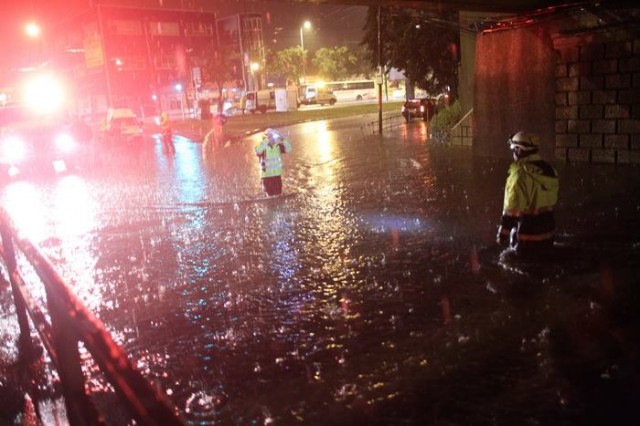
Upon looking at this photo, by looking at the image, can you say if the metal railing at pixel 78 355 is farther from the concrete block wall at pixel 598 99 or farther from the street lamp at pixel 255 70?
the street lamp at pixel 255 70

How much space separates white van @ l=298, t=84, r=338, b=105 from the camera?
69812 millimetres

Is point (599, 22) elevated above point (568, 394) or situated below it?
above

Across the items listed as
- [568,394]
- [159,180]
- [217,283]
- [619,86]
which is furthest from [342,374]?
[159,180]

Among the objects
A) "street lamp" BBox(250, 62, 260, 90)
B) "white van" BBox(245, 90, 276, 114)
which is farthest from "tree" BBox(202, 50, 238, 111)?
"street lamp" BBox(250, 62, 260, 90)

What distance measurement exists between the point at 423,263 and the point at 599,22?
31.0 ft

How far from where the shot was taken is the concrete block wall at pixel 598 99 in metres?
13.0

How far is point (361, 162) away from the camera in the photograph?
17234mm

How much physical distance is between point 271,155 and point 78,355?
8.99m

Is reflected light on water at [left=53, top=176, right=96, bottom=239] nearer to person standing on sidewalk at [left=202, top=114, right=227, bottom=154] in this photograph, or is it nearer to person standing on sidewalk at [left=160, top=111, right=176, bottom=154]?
person standing on sidewalk at [left=160, top=111, right=176, bottom=154]

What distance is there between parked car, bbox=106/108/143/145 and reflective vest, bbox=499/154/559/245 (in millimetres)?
28267

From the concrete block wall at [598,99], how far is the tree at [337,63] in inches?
2847

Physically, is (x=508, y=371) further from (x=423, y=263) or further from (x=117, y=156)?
(x=117, y=156)

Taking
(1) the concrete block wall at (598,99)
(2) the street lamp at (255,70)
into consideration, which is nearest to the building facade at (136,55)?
(2) the street lamp at (255,70)

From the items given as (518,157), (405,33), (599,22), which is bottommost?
(518,157)
